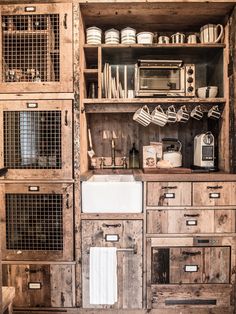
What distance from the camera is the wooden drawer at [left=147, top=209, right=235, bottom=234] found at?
6.82 feet

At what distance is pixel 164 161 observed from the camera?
240 centimetres

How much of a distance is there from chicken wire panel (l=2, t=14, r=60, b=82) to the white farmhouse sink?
2.76 ft

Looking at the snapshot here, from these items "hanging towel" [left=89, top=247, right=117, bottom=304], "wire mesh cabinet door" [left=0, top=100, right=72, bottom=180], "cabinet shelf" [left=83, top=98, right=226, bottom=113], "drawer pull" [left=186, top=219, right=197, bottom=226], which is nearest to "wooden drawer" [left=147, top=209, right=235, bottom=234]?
"drawer pull" [left=186, top=219, right=197, bottom=226]

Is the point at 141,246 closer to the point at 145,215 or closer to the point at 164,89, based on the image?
the point at 145,215

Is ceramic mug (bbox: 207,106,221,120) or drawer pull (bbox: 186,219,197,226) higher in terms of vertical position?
ceramic mug (bbox: 207,106,221,120)

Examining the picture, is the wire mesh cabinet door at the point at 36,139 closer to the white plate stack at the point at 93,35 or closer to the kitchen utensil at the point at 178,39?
the white plate stack at the point at 93,35

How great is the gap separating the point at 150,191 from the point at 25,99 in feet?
3.69

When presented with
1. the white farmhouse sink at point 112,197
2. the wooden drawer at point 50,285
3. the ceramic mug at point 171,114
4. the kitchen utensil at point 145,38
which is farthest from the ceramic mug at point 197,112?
the wooden drawer at point 50,285

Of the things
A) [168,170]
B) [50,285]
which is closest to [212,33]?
[168,170]

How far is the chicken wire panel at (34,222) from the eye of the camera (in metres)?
2.14

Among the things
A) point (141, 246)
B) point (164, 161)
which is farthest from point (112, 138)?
point (141, 246)

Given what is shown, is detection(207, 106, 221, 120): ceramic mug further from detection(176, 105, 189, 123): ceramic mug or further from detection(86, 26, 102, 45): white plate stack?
detection(86, 26, 102, 45): white plate stack

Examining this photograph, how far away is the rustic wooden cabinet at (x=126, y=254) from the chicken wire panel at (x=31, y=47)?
44.8 inches

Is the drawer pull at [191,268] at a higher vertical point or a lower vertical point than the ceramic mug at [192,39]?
lower
